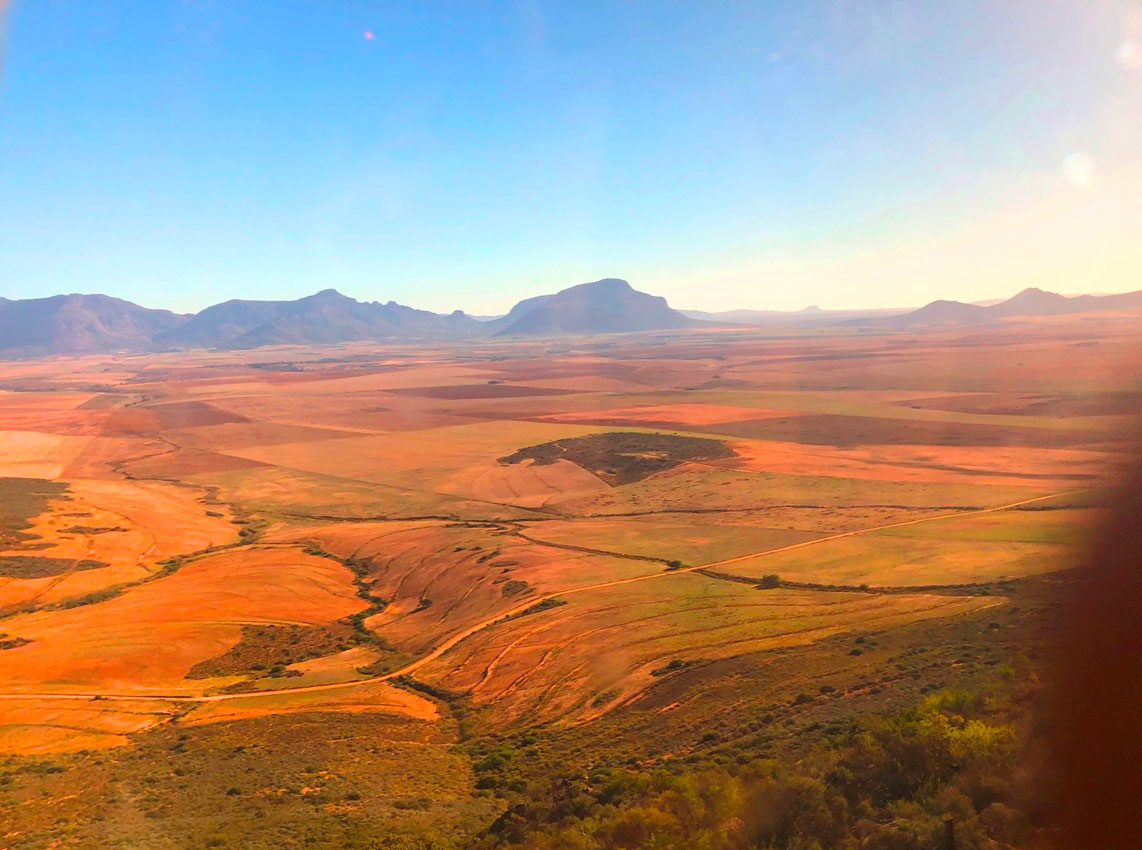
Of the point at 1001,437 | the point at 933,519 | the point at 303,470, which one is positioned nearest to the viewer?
the point at 933,519

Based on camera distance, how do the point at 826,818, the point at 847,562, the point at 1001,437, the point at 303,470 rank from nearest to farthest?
the point at 826,818
the point at 847,562
the point at 1001,437
the point at 303,470

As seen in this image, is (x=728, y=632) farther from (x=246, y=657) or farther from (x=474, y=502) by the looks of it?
(x=474, y=502)

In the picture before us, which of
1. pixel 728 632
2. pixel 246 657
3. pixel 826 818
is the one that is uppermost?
pixel 826 818

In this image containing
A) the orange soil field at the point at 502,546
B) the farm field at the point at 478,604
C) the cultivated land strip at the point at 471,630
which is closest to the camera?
the farm field at the point at 478,604

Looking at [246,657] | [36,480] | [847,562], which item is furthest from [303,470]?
[847,562]

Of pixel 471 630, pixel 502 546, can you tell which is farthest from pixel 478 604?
pixel 502 546
